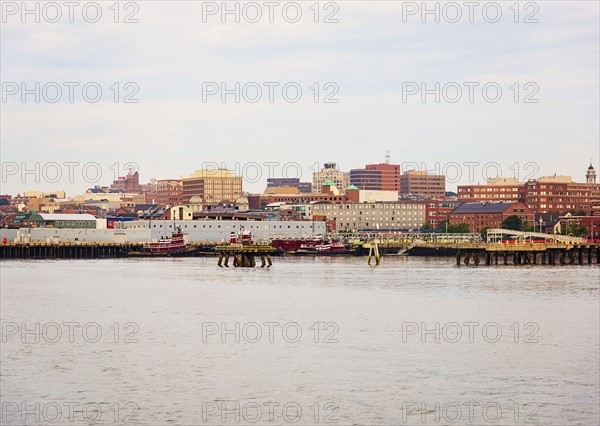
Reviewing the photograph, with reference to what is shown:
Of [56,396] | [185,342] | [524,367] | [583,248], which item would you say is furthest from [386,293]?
[583,248]

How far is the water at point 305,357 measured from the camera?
144 feet

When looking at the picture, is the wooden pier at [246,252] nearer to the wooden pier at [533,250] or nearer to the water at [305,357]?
the wooden pier at [533,250]

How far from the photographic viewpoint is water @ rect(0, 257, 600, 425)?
43844mm

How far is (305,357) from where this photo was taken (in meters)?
55.4

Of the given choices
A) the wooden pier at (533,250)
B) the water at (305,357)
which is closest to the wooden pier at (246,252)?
the wooden pier at (533,250)

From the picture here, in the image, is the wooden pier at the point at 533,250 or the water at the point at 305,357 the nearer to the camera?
the water at the point at 305,357

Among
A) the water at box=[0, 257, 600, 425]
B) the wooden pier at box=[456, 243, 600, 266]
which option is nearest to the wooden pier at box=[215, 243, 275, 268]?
the wooden pier at box=[456, 243, 600, 266]

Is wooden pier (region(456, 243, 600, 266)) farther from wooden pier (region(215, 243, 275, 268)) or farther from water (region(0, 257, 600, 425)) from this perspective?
water (region(0, 257, 600, 425))

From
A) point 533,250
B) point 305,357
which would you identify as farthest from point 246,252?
point 305,357

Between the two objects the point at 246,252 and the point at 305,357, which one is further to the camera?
the point at 246,252

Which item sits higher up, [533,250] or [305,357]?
[533,250]

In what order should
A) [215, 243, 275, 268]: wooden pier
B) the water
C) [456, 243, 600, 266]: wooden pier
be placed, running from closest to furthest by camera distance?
the water < [215, 243, 275, 268]: wooden pier < [456, 243, 600, 266]: wooden pier

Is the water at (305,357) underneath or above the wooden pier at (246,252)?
underneath

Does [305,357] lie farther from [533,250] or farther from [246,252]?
[533,250]
